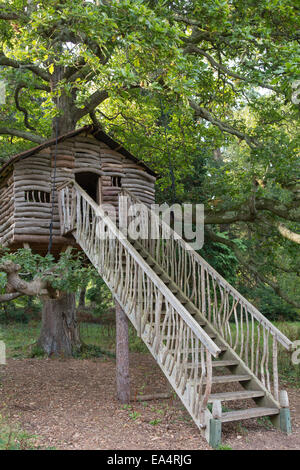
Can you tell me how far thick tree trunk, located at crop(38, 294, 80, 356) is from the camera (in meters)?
12.6

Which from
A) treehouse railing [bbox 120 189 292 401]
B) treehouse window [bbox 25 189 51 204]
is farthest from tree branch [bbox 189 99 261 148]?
treehouse window [bbox 25 189 51 204]

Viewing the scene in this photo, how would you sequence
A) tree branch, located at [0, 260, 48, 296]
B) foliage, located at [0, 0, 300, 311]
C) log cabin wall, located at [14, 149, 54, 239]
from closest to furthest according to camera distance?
tree branch, located at [0, 260, 48, 296] < foliage, located at [0, 0, 300, 311] < log cabin wall, located at [14, 149, 54, 239]

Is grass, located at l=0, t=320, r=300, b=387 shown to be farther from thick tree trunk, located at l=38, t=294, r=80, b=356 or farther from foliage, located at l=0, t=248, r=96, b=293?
foliage, located at l=0, t=248, r=96, b=293

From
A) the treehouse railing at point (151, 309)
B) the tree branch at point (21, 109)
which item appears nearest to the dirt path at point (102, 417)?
the treehouse railing at point (151, 309)

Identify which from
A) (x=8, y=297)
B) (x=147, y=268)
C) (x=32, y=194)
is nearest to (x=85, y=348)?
(x=32, y=194)

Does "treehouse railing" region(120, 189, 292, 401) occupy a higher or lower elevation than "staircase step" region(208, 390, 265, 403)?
higher

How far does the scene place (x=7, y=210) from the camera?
1052 cm

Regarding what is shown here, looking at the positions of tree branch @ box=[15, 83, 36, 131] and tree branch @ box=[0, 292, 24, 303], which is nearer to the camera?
tree branch @ box=[0, 292, 24, 303]

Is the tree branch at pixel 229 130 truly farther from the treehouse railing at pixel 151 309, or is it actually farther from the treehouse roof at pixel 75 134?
the treehouse railing at pixel 151 309

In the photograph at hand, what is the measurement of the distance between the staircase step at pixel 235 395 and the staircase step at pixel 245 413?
21 cm

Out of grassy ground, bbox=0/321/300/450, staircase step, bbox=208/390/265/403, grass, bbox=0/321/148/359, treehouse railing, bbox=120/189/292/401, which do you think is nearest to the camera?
grassy ground, bbox=0/321/300/450

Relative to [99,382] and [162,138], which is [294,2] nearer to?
[162,138]

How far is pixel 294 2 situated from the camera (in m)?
9.12

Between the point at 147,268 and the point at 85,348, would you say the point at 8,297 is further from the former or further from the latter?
the point at 85,348
